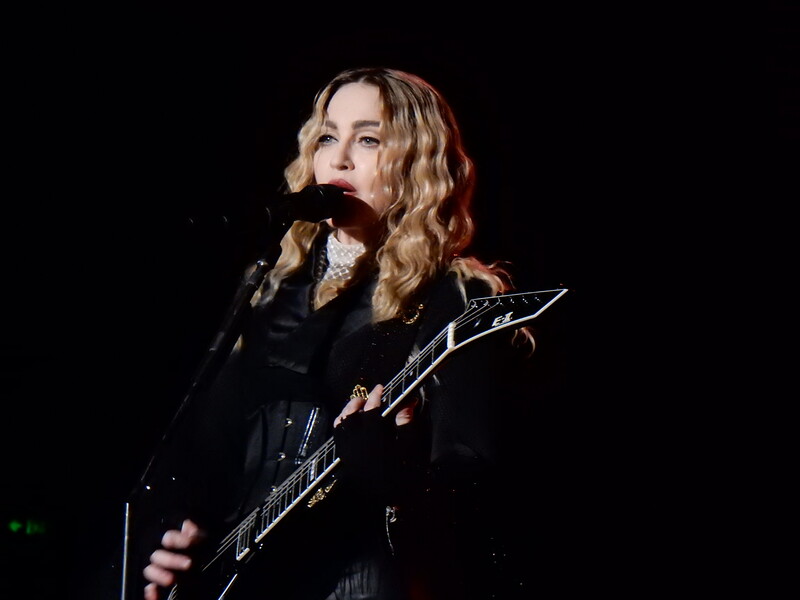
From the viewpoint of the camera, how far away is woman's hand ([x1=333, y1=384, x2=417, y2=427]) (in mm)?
1358

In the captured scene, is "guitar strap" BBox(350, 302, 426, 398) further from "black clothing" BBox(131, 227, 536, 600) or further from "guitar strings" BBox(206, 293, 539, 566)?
"guitar strings" BBox(206, 293, 539, 566)

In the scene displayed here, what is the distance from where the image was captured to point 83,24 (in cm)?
206

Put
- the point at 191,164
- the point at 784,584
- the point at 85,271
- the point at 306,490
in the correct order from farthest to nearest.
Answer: the point at 191,164 < the point at 85,271 < the point at 784,584 < the point at 306,490

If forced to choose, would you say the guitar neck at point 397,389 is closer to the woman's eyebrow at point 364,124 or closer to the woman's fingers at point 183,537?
the woman's fingers at point 183,537

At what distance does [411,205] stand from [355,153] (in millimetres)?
188

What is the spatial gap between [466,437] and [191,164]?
4.28 feet

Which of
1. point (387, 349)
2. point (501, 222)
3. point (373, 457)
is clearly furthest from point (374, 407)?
point (501, 222)

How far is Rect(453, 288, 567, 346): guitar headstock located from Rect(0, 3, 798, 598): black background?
20.6 inches

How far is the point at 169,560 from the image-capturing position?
1416mm

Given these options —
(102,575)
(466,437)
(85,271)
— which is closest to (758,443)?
(466,437)

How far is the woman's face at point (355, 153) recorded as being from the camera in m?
1.71

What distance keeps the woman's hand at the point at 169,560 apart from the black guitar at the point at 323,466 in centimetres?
3

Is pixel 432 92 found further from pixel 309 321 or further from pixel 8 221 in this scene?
pixel 8 221

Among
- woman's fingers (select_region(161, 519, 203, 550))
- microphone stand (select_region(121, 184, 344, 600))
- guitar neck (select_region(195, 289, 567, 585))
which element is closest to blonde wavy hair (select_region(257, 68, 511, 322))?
guitar neck (select_region(195, 289, 567, 585))
